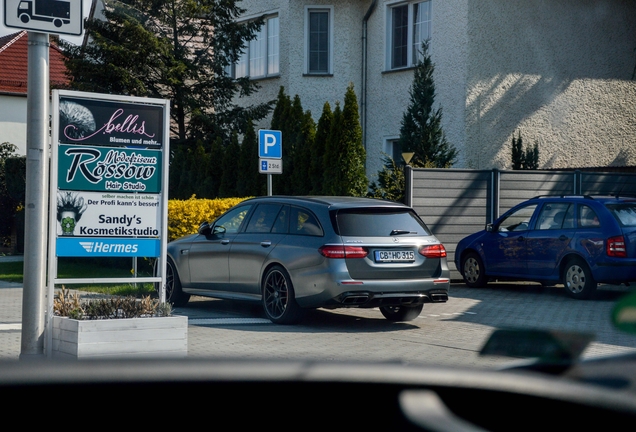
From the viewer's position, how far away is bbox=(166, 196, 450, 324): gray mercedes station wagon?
1054 centimetres

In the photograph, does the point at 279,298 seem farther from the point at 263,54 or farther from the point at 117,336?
the point at 263,54

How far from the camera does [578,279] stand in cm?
1461

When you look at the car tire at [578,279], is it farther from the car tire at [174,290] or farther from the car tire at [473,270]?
the car tire at [174,290]

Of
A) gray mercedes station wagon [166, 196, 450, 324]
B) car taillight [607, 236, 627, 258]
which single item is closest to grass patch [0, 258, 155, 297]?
gray mercedes station wagon [166, 196, 450, 324]

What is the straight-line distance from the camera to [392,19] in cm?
2430

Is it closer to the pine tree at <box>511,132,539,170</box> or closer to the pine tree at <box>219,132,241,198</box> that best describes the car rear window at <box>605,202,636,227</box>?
the pine tree at <box>511,132,539,170</box>

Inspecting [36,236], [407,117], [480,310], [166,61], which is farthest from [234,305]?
[166,61]

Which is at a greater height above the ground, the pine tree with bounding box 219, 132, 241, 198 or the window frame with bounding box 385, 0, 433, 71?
the window frame with bounding box 385, 0, 433, 71

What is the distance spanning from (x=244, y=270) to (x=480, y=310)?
3655mm

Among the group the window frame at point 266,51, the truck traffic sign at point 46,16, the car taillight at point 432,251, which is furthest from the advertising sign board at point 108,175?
the window frame at point 266,51

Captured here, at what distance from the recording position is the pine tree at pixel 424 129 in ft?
67.3

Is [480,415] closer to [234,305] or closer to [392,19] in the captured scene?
[234,305]

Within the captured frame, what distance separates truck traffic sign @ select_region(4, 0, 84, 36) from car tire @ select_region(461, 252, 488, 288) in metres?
10.6

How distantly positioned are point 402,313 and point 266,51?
16.1m
